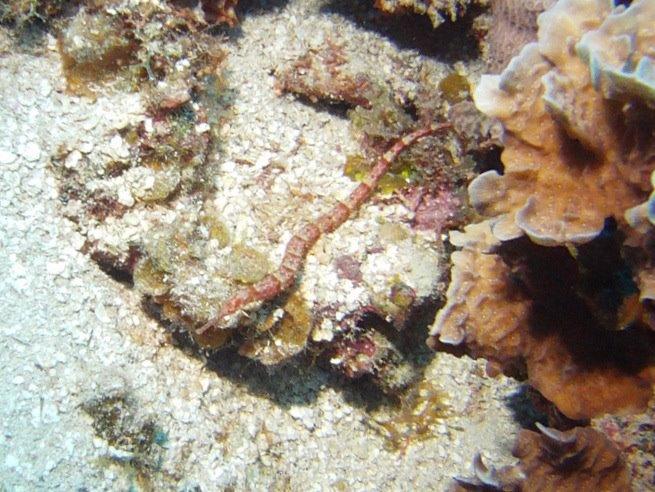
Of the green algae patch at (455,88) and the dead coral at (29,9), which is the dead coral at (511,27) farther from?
A: the dead coral at (29,9)

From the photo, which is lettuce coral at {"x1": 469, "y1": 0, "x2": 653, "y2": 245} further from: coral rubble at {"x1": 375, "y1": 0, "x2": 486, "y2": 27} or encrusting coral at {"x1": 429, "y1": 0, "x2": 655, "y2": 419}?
coral rubble at {"x1": 375, "y1": 0, "x2": 486, "y2": 27}

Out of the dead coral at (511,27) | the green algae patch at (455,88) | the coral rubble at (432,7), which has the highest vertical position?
the dead coral at (511,27)

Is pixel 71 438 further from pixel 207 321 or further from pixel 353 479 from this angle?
pixel 353 479

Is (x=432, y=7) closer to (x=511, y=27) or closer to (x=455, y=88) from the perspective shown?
(x=455, y=88)

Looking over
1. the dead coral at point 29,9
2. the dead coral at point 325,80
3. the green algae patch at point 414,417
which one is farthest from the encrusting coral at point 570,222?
the dead coral at point 29,9

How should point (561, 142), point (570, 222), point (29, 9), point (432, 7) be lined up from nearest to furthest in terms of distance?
1. point (570, 222)
2. point (561, 142)
3. point (29, 9)
4. point (432, 7)

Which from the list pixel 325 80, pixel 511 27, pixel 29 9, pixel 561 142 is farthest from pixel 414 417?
pixel 29 9

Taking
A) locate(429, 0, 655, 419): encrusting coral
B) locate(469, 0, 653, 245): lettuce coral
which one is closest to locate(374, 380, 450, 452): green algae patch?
locate(429, 0, 655, 419): encrusting coral

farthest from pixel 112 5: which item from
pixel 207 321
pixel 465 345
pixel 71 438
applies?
pixel 465 345
